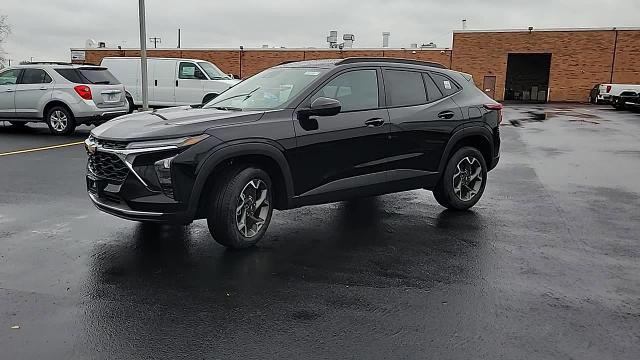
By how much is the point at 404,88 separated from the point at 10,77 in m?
12.2

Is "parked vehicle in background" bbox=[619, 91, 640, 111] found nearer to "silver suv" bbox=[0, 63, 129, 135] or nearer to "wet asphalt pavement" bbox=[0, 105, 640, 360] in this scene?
"wet asphalt pavement" bbox=[0, 105, 640, 360]

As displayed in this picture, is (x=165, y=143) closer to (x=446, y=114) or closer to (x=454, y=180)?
(x=446, y=114)

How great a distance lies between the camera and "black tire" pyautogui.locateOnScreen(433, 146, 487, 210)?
6805 mm

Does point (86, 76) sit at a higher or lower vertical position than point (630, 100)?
higher

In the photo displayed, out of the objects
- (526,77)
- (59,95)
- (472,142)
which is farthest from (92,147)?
(526,77)

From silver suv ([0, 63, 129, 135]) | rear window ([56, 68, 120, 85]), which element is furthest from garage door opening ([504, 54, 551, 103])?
silver suv ([0, 63, 129, 135])

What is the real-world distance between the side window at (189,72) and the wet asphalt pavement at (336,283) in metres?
12.6

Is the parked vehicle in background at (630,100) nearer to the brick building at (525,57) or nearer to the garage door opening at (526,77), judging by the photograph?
the brick building at (525,57)

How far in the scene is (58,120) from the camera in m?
14.3

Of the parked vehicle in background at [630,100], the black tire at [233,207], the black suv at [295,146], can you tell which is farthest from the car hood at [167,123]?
the parked vehicle in background at [630,100]

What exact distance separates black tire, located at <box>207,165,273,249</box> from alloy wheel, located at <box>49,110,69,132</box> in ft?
34.9

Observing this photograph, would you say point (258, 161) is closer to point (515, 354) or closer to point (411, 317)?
point (411, 317)

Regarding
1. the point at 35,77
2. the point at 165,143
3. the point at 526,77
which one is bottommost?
the point at 165,143

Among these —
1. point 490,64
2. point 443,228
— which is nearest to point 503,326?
point 443,228
